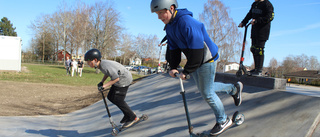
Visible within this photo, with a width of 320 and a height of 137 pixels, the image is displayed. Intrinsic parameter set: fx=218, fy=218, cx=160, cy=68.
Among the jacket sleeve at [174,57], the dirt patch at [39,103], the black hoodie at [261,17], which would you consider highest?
the black hoodie at [261,17]

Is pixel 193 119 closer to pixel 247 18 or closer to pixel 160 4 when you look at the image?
pixel 160 4

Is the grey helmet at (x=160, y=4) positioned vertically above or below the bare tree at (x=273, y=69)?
above

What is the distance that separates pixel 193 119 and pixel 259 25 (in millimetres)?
2647

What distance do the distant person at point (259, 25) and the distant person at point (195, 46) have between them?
2216mm

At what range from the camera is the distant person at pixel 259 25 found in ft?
15.1

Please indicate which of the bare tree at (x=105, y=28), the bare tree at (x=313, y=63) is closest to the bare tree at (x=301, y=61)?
the bare tree at (x=313, y=63)

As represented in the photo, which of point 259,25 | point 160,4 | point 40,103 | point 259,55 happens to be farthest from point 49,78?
point 160,4

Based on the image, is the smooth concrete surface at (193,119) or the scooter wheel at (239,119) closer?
the smooth concrete surface at (193,119)

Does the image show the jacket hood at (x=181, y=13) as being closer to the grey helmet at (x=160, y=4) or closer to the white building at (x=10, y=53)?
the grey helmet at (x=160, y=4)

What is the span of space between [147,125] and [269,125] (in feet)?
7.19

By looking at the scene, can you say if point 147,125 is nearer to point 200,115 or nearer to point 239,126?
point 200,115

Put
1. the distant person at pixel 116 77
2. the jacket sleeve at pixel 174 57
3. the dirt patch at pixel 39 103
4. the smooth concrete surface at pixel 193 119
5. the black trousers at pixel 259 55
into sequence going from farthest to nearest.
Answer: the dirt patch at pixel 39 103, the black trousers at pixel 259 55, the distant person at pixel 116 77, the jacket sleeve at pixel 174 57, the smooth concrete surface at pixel 193 119

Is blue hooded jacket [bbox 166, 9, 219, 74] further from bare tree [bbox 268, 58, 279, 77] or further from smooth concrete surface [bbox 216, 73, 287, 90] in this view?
bare tree [bbox 268, 58, 279, 77]

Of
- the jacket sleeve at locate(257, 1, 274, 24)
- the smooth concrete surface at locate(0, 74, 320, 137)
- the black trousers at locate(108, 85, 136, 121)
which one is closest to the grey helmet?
the smooth concrete surface at locate(0, 74, 320, 137)
